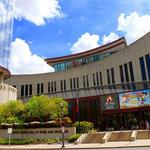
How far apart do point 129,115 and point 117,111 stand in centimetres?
220

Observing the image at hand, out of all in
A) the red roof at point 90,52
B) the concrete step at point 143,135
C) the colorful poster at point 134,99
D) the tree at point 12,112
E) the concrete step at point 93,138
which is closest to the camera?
the concrete step at point 143,135

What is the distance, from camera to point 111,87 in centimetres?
5491

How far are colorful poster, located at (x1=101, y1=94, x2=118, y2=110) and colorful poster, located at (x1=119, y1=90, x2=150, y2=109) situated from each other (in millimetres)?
1050

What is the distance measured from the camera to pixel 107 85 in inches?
2216

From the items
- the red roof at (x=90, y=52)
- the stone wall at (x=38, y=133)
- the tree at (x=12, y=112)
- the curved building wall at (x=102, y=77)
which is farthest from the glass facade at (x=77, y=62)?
the stone wall at (x=38, y=133)

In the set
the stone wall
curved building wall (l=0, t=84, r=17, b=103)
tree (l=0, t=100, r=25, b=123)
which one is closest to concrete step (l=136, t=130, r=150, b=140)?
the stone wall

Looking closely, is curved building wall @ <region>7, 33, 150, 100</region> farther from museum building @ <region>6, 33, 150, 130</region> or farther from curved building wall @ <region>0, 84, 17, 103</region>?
curved building wall @ <region>0, 84, 17, 103</region>

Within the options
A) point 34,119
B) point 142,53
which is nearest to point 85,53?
point 142,53

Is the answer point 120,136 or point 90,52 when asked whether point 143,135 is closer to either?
point 120,136

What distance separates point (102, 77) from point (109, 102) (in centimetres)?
1846

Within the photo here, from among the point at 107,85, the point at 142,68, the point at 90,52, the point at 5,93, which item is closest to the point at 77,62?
the point at 90,52

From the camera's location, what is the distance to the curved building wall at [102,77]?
2199 inches

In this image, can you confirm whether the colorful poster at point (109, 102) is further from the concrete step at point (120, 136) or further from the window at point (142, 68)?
the concrete step at point (120, 136)

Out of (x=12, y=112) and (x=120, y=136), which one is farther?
(x=12, y=112)
